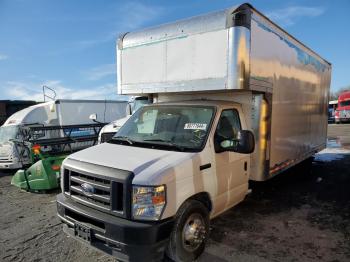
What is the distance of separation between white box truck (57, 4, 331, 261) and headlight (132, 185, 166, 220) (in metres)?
0.01

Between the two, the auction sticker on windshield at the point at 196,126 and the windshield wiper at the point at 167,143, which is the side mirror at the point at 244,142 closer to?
the auction sticker on windshield at the point at 196,126

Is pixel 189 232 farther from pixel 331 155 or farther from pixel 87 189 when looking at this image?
pixel 331 155

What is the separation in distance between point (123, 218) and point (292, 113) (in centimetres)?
462

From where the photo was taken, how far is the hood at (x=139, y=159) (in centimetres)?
309

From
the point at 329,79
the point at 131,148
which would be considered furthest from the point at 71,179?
the point at 329,79

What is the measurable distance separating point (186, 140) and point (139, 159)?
783 millimetres

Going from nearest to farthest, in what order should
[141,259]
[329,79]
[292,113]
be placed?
[141,259] < [292,113] < [329,79]

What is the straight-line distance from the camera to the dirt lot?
3959 millimetres

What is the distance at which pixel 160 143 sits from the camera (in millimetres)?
3887

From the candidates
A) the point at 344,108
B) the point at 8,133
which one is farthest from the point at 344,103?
the point at 8,133

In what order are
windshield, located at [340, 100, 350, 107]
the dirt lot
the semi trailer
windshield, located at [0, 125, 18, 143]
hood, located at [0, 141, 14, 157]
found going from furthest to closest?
1. windshield, located at [340, 100, 350, 107]
2. the semi trailer
3. windshield, located at [0, 125, 18, 143]
4. hood, located at [0, 141, 14, 157]
5. the dirt lot

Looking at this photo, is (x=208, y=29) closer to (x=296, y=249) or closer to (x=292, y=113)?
(x=292, y=113)

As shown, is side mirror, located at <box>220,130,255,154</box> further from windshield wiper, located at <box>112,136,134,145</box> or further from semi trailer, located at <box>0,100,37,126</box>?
semi trailer, located at <box>0,100,37,126</box>

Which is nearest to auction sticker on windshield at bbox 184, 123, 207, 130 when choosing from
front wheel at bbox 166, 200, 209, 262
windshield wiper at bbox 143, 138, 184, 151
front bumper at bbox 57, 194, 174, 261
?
windshield wiper at bbox 143, 138, 184, 151
